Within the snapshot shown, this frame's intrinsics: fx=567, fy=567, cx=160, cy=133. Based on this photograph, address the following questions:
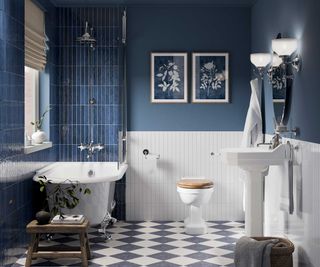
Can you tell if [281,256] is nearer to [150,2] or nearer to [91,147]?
[91,147]

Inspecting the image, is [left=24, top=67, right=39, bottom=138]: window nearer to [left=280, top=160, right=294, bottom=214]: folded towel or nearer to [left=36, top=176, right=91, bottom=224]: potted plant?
[left=36, top=176, right=91, bottom=224]: potted plant

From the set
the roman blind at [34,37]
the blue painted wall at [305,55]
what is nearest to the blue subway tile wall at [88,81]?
the roman blind at [34,37]

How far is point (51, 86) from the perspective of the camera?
6.59m

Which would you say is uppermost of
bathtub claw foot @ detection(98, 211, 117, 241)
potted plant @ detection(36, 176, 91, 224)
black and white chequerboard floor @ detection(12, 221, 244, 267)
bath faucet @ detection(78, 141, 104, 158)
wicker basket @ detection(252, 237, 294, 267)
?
bath faucet @ detection(78, 141, 104, 158)

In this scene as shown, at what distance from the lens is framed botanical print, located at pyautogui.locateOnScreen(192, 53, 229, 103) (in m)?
6.93

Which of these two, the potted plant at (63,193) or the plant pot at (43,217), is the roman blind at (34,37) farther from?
the plant pot at (43,217)

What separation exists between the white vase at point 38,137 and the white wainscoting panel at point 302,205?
246 cm

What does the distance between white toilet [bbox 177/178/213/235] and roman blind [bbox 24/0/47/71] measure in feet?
6.71

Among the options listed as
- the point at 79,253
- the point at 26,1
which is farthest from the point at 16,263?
the point at 26,1

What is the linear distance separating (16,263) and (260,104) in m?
3.00

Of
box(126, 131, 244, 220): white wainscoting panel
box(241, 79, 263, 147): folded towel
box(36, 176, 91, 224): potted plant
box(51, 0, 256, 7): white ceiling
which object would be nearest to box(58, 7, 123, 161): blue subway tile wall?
box(51, 0, 256, 7): white ceiling

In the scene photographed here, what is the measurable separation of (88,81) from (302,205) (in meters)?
3.40

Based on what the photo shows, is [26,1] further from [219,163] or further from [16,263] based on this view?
[219,163]

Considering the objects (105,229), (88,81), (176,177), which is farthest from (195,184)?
(88,81)
